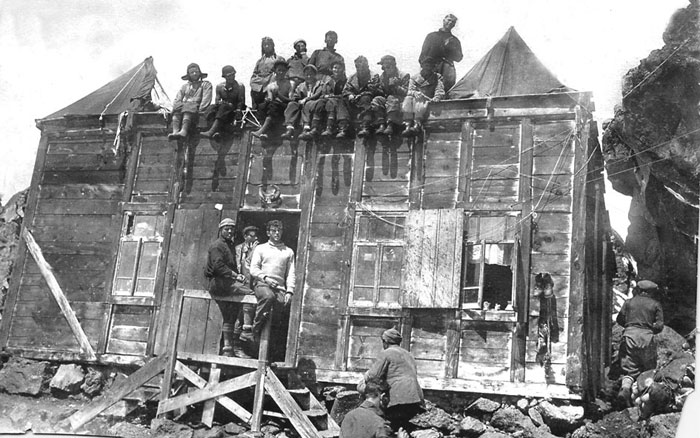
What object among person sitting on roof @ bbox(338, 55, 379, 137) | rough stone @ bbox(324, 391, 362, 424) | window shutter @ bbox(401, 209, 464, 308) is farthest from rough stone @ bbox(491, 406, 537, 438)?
person sitting on roof @ bbox(338, 55, 379, 137)

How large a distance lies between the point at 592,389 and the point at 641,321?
1230mm

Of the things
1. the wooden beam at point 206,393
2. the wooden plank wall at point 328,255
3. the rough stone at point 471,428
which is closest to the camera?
the rough stone at point 471,428

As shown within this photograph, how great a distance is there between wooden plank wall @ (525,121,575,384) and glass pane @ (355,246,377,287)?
2423 mm

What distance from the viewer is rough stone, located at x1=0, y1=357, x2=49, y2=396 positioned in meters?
12.4

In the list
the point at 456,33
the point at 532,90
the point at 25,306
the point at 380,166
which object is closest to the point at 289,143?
the point at 380,166

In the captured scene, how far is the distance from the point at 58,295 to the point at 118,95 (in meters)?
3.86

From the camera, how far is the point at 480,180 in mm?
Result: 11219

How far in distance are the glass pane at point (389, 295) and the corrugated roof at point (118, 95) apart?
237 inches

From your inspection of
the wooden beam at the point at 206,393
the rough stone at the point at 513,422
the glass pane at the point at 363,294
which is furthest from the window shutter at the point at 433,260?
the wooden beam at the point at 206,393

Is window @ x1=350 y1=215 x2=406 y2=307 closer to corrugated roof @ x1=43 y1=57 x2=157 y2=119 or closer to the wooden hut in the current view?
the wooden hut

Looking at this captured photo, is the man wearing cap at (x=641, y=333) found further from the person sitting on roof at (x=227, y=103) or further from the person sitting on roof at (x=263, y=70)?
the person sitting on roof at (x=227, y=103)

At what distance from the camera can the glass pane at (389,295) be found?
11.2 meters

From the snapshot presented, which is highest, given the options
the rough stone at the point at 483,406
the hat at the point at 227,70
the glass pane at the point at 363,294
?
the hat at the point at 227,70

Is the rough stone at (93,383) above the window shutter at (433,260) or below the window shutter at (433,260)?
below
